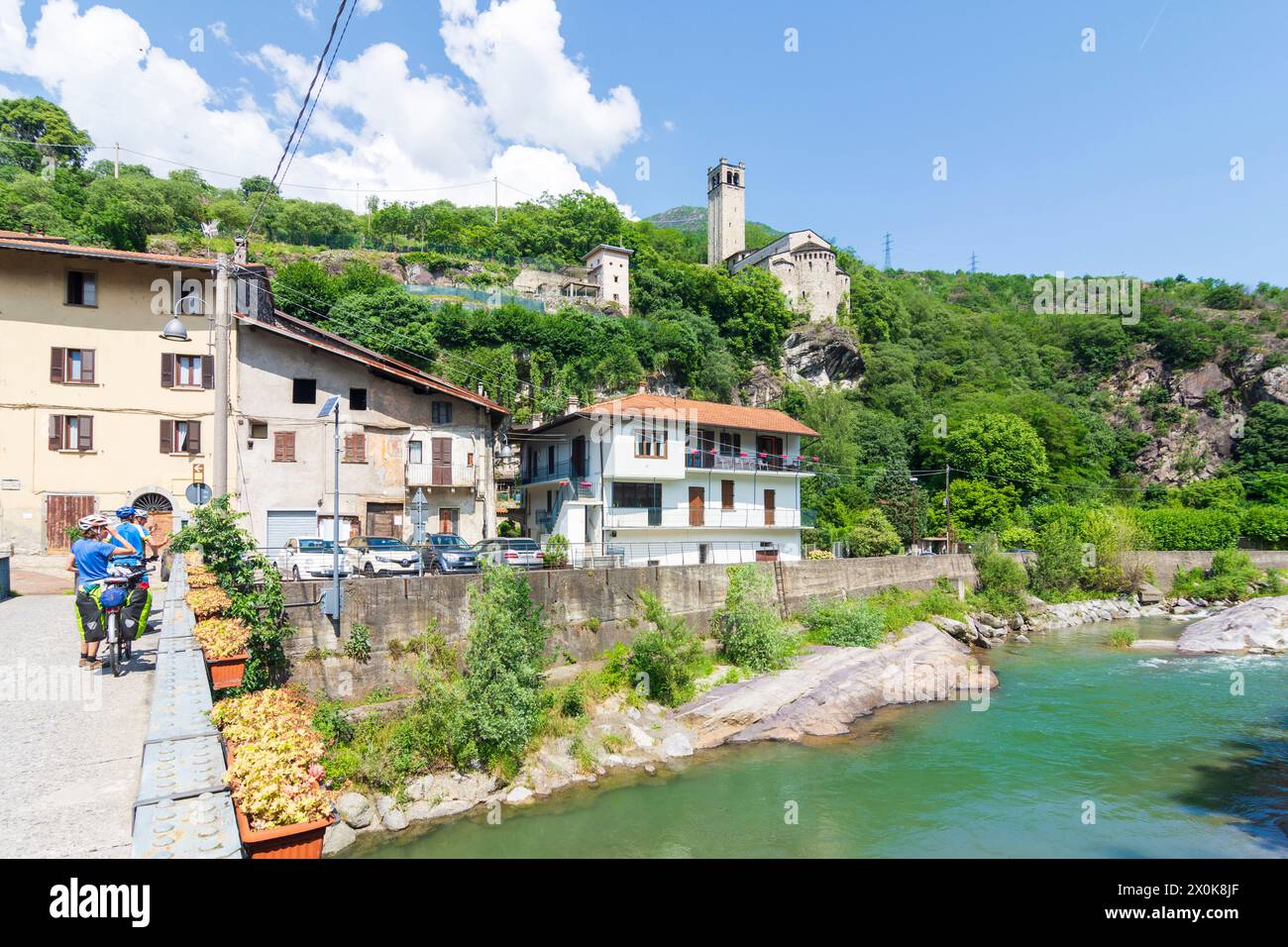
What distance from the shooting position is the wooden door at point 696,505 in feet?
109

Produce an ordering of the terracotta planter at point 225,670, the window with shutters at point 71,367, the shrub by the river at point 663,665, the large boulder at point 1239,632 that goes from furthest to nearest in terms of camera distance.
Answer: the large boulder at point 1239,632 → the window with shutters at point 71,367 → the shrub by the river at point 663,665 → the terracotta planter at point 225,670

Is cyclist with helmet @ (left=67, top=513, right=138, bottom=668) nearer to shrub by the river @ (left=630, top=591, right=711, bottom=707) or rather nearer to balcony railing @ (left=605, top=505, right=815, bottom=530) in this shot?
shrub by the river @ (left=630, top=591, right=711, bottom=707)

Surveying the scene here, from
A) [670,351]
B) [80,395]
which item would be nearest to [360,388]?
[80,395]

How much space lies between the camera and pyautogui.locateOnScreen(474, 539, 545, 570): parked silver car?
24.1 meters

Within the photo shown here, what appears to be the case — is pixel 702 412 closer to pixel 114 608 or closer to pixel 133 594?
pixel 133 594

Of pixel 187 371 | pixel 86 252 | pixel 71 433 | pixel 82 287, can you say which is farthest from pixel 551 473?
pixel 86 252

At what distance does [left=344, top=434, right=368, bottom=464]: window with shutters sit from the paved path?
1920cm

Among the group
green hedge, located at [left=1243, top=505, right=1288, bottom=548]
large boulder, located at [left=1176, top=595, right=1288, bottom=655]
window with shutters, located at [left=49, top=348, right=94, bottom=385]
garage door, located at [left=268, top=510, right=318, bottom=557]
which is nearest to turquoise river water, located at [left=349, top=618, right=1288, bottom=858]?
large boulder, located at [left=1176, top=595, right=1288, bottom=655]

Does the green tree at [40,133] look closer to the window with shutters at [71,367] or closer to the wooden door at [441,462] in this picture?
the window with shutters at [71,367]

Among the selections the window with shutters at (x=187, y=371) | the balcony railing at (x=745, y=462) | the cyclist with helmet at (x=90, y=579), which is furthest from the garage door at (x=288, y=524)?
the cyclist with helmet at (x=90, y=579)

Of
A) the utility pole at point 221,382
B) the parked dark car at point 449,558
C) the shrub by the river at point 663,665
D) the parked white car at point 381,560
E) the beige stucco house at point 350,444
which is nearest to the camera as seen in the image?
the utility pole at point 221,382

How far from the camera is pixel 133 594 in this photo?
29.7ft

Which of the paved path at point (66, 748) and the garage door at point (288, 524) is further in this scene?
the garage door at point (288, 524)

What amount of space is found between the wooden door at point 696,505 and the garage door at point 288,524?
1653 cm
